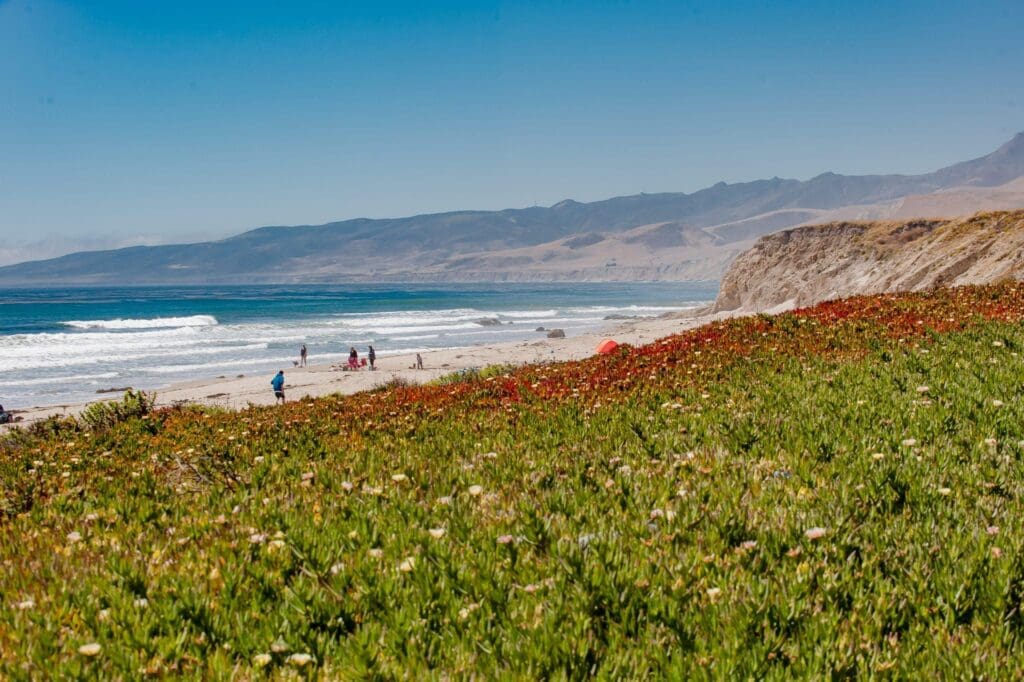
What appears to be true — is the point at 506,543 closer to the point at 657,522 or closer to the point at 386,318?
the point at 657,522

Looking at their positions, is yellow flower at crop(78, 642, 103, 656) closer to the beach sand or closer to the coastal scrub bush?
the coastal scrub bush

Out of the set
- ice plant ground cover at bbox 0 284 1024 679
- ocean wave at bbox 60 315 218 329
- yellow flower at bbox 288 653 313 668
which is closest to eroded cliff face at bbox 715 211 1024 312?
ice plant ground cover at bbox 0 284 1024 679

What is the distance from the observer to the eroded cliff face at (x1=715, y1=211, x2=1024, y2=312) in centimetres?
3625

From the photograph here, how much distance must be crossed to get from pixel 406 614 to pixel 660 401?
5.79m

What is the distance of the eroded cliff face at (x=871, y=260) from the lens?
36.2 metres

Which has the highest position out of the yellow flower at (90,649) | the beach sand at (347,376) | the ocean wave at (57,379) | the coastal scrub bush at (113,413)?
the yellow flower at (90,649)

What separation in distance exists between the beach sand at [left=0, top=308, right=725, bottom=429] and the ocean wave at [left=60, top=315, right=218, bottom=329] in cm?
5149

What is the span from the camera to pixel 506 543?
4086 mm

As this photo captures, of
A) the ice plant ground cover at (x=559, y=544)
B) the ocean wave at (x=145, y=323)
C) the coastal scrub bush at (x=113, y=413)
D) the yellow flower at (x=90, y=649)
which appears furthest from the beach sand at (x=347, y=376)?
the ocean wave at (x=145, y=323)

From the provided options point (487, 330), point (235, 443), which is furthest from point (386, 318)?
point (235, 443)

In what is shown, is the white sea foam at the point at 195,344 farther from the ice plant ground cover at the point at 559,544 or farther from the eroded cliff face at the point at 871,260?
the ice plant ground cover at the point at 559,544

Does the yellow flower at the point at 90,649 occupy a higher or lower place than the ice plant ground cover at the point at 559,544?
higher

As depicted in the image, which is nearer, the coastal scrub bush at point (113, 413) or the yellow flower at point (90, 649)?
the yellow flower at point (90, 649)

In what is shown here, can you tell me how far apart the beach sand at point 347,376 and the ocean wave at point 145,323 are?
5149 cm
